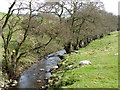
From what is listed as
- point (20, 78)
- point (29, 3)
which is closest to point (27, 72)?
point (20, 78)

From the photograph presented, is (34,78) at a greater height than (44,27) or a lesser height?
lesser

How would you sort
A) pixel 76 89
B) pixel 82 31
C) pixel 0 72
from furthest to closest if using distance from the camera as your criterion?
pixel 82 31 → pixel 0 72 → pixel 76 89

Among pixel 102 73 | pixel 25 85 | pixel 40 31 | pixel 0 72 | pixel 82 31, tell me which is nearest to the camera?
pixel 102 73

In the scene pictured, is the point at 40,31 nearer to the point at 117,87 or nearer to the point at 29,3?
the point at 29,3

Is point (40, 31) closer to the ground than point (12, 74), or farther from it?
farther from it

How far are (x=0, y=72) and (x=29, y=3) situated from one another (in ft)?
30.1

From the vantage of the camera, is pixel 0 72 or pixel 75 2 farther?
pixel 75 2

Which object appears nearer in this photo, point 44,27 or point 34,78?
point 34,78

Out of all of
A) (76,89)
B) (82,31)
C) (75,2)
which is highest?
(75,2)

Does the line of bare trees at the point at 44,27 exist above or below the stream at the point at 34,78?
above

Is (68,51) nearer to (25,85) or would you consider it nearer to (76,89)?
(25,85)

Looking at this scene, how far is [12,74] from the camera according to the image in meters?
19.9

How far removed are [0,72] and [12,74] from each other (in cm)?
143

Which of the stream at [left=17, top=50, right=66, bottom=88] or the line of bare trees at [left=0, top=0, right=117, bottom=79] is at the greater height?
the line of bare trees at [left=0, top=0, right=117, bottom=79]
